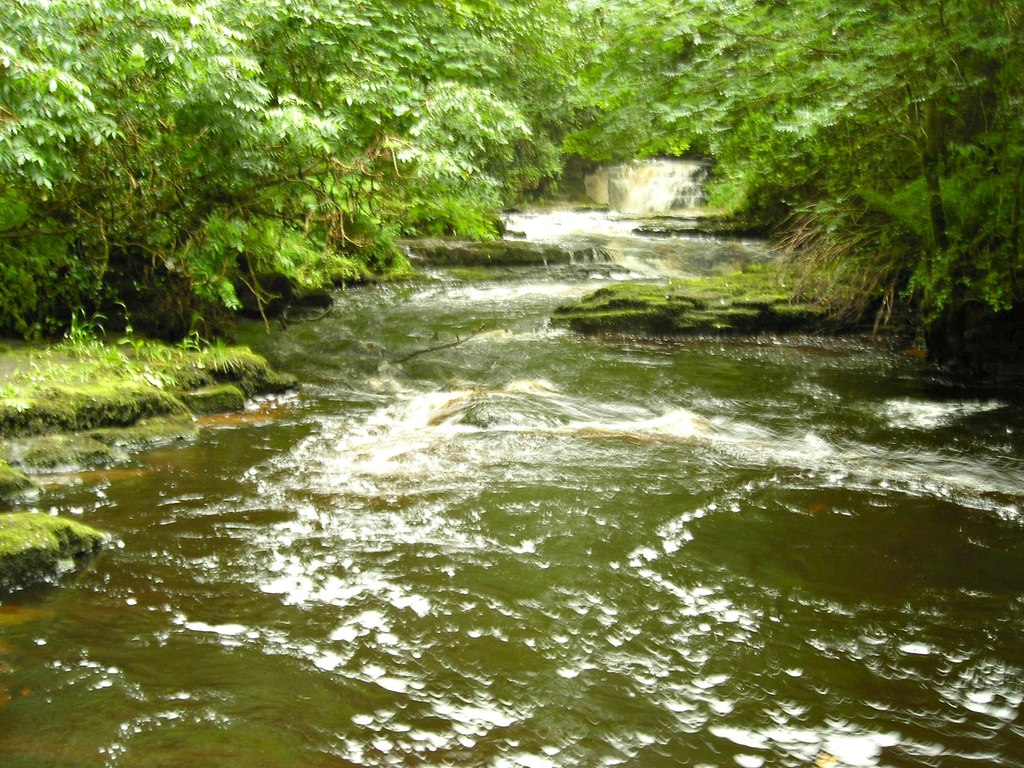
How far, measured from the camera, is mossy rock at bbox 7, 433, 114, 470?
591 centimetres

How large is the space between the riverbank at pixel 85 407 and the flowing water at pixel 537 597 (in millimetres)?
233

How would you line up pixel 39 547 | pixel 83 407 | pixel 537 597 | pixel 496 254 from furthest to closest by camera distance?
1. pixel 496 254
2. pixel 83 407
3. pixel 537 597
4. pixel 39 547

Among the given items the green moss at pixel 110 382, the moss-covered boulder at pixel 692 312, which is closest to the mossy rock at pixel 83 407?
the green moss at pixel 110 382

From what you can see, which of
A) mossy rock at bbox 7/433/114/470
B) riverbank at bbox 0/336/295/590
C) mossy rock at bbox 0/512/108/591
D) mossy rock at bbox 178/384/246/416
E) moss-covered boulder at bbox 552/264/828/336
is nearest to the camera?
mossy rock at bbox 0/512/108/591

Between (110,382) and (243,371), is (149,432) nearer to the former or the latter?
(110,382)

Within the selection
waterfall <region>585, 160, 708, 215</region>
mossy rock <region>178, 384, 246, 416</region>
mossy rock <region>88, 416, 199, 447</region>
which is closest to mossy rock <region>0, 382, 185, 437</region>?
mossy rock <region>88, 416, 199, 447</region>

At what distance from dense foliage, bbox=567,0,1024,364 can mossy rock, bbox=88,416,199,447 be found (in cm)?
557

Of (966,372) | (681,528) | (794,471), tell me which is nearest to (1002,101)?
(966,372)

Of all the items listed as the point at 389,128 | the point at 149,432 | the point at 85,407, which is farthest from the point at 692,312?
the point at 85,407

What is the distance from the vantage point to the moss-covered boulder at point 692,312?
39.8 feet

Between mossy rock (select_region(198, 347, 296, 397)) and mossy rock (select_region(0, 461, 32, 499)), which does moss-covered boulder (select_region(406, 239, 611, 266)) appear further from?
mossy rock (select_region(0, 461, 32, 499))

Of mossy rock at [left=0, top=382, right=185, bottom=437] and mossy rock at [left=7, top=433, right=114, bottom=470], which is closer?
mossy rock at [left=7, top=433, right=114, bottom=470]

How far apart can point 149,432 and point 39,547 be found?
2898 millimetres

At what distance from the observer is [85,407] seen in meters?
6.72
